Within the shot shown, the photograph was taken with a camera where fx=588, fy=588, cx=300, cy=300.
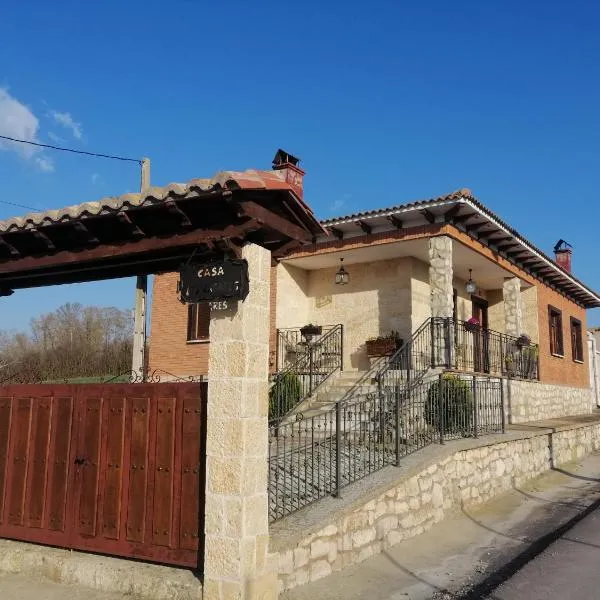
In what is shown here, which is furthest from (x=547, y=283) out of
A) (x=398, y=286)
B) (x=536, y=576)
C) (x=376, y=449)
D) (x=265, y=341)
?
(x=265, y=341)

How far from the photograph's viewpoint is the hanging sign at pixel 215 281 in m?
4.32

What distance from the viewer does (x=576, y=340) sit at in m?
20.3

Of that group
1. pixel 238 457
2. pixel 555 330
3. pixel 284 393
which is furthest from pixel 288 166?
pixel 555 330

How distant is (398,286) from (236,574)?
9.89 m

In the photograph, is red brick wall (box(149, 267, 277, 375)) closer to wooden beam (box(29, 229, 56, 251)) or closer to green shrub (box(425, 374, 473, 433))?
green shrub (box(425, 374, 473, 433))

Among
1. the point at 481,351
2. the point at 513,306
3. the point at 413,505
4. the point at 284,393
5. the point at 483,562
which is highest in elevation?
the point at 513,306

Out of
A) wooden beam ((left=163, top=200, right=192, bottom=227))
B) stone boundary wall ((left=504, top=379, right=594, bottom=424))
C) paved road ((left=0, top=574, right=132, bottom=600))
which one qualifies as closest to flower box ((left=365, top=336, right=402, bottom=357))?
stone boundary wall ((left=504, top=379, right=594, bottom=424))

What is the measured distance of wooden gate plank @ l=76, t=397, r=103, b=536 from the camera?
16.1 feet

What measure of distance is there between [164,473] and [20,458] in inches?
68.9

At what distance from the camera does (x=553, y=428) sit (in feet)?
37.6

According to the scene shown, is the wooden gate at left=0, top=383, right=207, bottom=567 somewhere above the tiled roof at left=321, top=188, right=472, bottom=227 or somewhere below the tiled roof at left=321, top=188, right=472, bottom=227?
below

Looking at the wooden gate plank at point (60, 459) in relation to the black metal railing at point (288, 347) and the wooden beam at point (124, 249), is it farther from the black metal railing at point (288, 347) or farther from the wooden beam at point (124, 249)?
the black metal railing at point (288, 347)

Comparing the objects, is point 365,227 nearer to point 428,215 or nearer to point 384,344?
point 428,215

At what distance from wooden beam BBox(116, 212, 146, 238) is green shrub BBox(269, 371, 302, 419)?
634 cm
